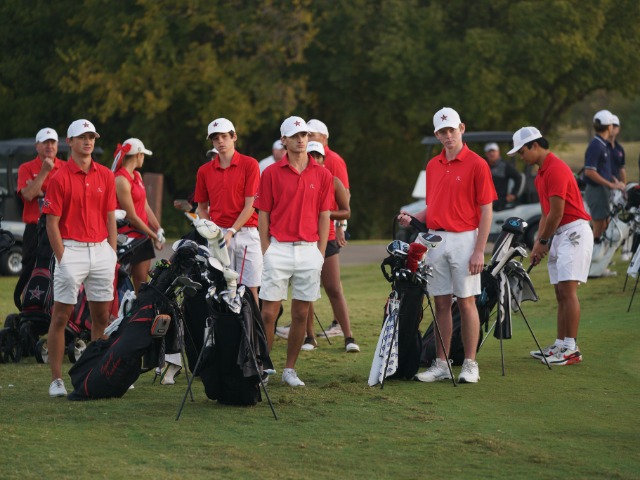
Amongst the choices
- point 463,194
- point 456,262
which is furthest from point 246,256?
point 463,194

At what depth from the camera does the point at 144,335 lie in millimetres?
9117

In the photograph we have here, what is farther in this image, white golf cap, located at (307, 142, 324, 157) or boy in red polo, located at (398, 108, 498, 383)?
white golf cap, located at (307, 142, 324, 157)

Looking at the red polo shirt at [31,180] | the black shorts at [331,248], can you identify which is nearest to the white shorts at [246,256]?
Result: the black shorts at [331,248]

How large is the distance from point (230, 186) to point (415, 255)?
6.38 ft

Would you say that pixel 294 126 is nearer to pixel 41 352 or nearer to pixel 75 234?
pixel 75 234

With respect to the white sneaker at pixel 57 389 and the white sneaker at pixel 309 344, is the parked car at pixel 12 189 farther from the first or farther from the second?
the white sneaker at pixel 57 389

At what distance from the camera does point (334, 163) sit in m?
12.1

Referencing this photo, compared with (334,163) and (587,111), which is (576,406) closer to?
(334,163)

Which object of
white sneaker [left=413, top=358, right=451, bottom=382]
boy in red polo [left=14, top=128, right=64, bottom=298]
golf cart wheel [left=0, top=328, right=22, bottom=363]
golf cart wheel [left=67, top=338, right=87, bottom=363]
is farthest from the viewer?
boy in red polo [left=14, top=128, right=64, bottom=298]

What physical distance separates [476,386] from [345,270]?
11740mm

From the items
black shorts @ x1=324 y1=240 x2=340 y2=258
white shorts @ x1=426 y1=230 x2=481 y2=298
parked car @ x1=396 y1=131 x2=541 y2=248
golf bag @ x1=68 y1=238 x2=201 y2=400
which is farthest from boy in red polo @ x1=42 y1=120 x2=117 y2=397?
parked car @ x1=396 y1=131 x2=541 y2=248

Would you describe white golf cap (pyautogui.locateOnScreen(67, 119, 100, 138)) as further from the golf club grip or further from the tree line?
the tree line

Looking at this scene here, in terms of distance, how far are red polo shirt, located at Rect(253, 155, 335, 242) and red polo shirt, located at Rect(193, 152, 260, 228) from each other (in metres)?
0.86

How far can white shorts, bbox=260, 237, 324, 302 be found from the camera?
32.2ft
